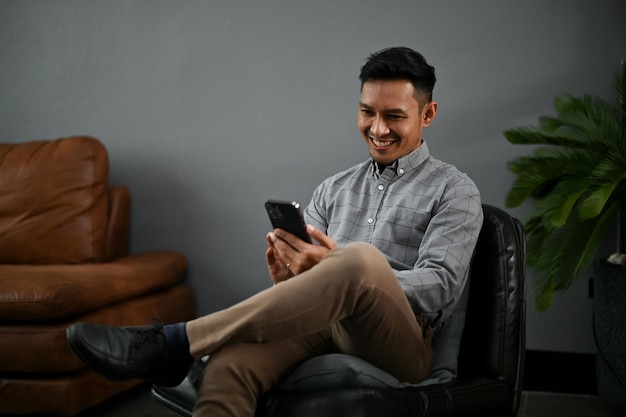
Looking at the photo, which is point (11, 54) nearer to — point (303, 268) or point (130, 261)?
point (130, 261)

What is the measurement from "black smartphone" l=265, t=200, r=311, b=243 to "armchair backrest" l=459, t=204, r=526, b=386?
0.51 meters

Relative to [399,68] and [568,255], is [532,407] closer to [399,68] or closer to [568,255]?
[568,255]

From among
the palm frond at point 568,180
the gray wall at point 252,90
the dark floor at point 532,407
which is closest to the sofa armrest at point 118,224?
the gray wall at point 252,90

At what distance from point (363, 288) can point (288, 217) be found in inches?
12.5

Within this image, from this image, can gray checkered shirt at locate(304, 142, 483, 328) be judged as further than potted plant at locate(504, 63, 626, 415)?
No

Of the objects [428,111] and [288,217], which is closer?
[288,217]

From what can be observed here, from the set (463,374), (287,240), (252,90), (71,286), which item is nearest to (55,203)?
(71,286)

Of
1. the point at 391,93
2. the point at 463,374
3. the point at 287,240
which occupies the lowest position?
the point at 463,374

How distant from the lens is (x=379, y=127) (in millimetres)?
2195

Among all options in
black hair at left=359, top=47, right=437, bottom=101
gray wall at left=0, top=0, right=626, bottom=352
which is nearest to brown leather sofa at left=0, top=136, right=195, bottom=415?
gray wall at left=0, top=0, right=626, bottom=352

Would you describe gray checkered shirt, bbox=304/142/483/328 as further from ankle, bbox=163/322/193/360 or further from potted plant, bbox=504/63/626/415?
potted plant, bbox=504/63/626/415

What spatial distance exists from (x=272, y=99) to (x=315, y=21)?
1.29ft

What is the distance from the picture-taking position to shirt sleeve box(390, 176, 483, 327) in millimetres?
1898

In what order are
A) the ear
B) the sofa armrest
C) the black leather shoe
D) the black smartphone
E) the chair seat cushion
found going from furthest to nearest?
the sofa armrest < the chair seat cushion < the ear < the black smartphone < the black leather shoe
